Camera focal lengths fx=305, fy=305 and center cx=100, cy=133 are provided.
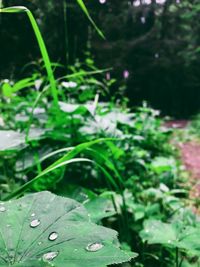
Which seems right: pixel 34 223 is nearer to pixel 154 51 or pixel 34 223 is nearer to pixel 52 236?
pixel 52 236

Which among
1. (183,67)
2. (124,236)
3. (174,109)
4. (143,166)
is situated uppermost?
(124,236)

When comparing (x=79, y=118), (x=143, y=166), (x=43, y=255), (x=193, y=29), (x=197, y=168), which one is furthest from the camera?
(x=193, y=29)

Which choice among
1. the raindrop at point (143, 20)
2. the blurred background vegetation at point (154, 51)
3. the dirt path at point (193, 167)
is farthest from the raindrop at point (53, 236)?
the raindrop at point (143, 20)

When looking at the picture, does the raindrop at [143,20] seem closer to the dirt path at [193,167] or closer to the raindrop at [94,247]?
the dirt path at [193,167]

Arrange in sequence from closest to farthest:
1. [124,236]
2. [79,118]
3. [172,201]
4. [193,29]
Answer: [124,236] < [172,201] < [79,118] < [193,29]

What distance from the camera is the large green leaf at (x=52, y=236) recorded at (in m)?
0.45

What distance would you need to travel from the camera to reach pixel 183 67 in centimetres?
1273

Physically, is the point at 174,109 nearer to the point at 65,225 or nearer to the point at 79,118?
the point at 79,118

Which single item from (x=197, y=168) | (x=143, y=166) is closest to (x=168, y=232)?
(x=143, y=166)

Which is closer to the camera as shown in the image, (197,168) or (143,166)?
(143,166)

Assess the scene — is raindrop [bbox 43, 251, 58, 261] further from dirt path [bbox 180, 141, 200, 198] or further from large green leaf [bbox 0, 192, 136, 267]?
dirt path [bbox 180, 141, 200, 198]

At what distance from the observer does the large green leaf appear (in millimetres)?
449

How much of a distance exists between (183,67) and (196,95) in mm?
1540

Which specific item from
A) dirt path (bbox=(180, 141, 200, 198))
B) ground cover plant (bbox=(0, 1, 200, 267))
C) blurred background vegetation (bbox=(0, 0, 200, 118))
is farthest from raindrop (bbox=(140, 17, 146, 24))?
ground cover plant (bbox=(0, 1, 200, 267))
